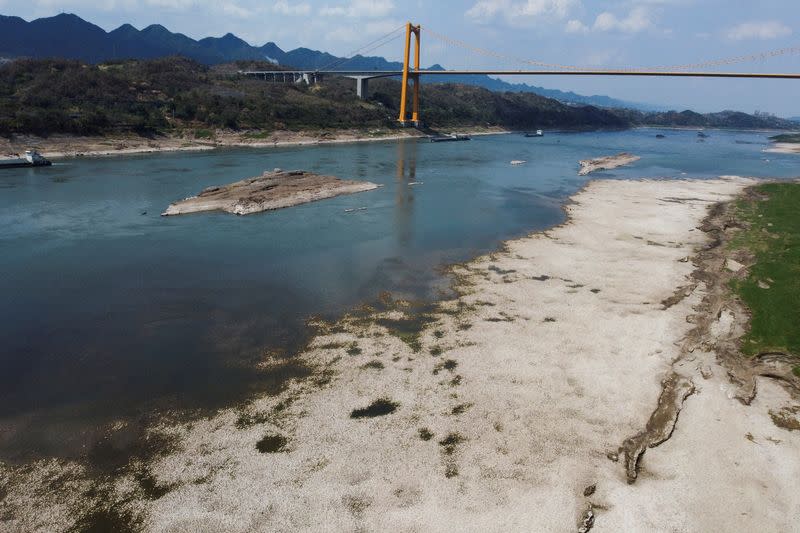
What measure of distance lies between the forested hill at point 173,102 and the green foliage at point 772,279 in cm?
4567

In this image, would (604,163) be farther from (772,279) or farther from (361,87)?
(361,87)

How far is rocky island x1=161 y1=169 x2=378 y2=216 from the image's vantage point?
73.7 ft

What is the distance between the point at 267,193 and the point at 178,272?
10.6m

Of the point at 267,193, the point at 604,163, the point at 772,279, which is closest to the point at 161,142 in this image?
the point at 267,193

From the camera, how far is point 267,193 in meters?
24.4

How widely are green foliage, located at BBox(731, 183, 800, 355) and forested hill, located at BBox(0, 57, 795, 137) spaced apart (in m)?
45.7

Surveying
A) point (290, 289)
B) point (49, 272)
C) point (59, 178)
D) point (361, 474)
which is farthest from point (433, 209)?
point (59, 178)

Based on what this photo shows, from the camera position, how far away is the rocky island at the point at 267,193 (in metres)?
22.5

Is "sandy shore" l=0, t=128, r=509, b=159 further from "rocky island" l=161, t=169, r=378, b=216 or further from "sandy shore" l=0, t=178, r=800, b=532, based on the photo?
"sandy shore" l=0, t=178, r=800, b=532

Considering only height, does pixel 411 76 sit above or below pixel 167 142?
above

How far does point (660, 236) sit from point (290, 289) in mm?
15253

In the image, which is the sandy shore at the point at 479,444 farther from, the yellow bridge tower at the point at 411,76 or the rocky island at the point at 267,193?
the yellow bridge tower at the point at 411,76

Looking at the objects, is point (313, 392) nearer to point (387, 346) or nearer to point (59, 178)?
point (387, 346)

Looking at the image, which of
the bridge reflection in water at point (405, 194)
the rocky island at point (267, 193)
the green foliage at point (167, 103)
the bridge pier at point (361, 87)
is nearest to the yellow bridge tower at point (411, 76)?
the green foliage at point (167, 103)
